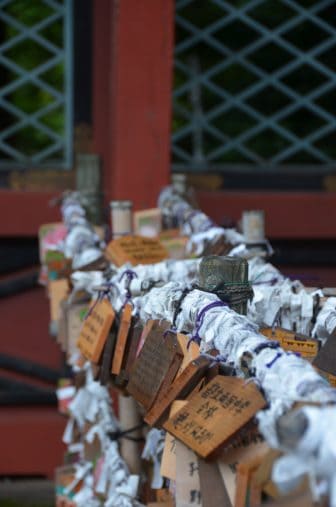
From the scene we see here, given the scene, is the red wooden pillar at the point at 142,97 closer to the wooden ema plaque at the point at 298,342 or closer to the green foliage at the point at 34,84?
the green foliage at the point at 34,84

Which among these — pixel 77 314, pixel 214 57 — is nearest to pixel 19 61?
pixel 214 57

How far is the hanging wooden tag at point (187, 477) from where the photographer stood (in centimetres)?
166

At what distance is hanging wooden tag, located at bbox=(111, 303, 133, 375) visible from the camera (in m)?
2.45

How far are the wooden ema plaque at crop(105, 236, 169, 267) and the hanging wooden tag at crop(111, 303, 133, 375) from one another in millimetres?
472

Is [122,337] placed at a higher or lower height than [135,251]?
lower

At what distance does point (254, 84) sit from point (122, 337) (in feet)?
11.2

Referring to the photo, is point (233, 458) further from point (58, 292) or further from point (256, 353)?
point (58, 292)

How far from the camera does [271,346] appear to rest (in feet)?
5.11

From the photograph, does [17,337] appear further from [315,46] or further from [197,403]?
[197,403]

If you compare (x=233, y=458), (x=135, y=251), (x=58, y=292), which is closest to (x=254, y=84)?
(x=58, y=292)

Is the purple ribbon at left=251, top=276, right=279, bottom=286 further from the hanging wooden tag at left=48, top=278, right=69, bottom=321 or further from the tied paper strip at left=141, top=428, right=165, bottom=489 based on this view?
the hanging wooden tag at left=48, top=278, right=69, bottom=321

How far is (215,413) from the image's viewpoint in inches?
60.4

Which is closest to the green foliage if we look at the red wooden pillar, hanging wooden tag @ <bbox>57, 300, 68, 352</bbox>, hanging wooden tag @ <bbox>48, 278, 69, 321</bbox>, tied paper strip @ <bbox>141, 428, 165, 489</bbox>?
the red wooden pillar

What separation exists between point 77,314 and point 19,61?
99.0 inches
